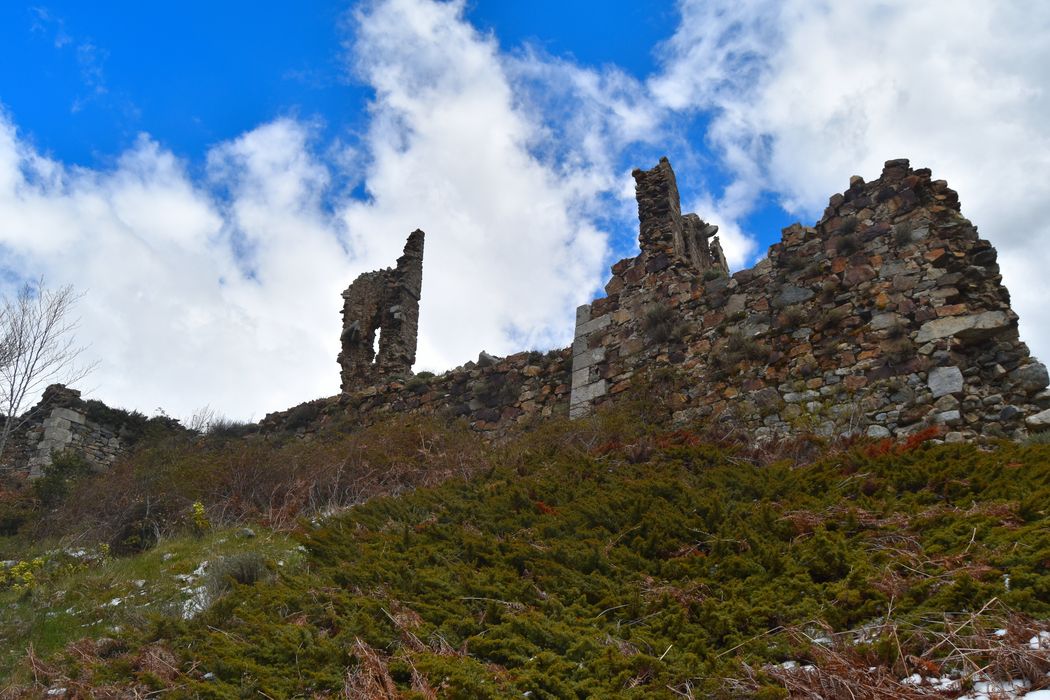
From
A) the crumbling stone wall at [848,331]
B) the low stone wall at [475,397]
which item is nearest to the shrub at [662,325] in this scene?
the crumbling stone wall at [848,331]

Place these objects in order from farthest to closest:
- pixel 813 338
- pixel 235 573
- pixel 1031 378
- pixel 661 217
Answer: pixel 661 217, pixel 813 338, pixel 1031 378, pixel 235 573

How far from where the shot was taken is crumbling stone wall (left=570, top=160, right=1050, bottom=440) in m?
7.50

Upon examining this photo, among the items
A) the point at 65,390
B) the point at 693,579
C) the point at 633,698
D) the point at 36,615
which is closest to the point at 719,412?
the point at 693,579

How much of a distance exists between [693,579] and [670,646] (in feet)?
2.99

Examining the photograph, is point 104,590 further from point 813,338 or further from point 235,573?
point 813,338

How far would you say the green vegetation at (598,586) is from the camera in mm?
3607

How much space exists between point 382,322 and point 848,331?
33.2 ft

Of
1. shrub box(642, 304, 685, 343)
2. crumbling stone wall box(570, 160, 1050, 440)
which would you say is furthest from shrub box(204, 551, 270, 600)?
shrub box(642, 304, 685, 343)

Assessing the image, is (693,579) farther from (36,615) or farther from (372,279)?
(372,279)

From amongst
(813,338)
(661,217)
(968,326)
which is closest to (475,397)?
(661,217)

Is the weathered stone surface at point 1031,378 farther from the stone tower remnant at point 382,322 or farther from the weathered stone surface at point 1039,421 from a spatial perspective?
the stone tower remnant at point 382,322

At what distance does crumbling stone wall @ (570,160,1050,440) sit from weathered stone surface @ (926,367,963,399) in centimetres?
1

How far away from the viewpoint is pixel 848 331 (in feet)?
28.2

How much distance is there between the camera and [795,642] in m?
3.67
